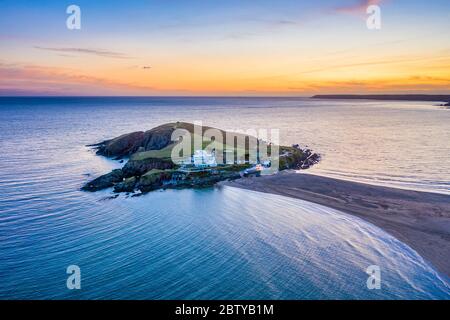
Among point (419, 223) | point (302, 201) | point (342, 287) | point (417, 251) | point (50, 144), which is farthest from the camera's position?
point (50, 144)

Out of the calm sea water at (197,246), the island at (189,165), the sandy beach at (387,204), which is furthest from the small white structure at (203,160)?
the calm sea water at (197,246)

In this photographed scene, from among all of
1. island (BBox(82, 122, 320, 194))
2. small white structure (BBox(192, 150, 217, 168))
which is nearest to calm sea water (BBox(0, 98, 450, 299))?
island (BBox(82, 122, 320, 194))

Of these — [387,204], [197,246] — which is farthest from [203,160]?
[387,204]

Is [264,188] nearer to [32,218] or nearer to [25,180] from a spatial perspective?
[32,218]

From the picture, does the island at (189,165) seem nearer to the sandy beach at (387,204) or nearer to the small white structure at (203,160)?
the small white structure at (203,160)

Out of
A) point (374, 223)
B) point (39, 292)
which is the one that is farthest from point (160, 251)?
point (374, 223)

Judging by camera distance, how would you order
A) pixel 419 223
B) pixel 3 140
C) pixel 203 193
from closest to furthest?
pixel 419 223 → pixel 203 193 → pixel 3 140

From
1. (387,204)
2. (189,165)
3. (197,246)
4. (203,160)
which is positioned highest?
(203,160)

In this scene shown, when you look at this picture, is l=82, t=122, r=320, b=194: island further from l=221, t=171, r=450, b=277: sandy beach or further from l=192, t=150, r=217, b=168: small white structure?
l=221, t=171, r=450, b=277: sandy beach

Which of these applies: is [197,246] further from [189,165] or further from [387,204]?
[189,165]
